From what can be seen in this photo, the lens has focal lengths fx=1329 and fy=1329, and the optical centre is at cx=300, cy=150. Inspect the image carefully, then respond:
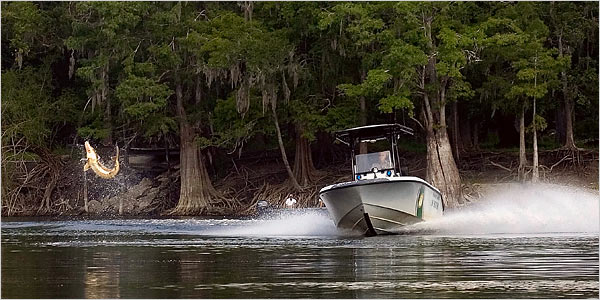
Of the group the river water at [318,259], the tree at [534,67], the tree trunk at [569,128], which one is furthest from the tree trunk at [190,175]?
the tree trunk at [569,128]

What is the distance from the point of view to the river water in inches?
698

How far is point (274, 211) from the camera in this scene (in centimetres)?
4703

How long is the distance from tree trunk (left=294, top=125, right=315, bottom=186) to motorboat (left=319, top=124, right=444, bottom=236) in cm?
1853

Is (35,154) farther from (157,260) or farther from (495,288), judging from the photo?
(495,288)

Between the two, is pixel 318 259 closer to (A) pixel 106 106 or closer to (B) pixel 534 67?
(B) pixel 534 67

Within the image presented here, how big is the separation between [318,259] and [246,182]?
30.8 meters

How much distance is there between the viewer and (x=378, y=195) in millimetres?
30359

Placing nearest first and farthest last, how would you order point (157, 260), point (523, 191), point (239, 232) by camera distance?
point (157, 260)
point (239, 232)
point (523, 191)

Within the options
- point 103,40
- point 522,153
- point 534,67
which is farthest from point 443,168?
point 103,40

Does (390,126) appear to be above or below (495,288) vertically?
above

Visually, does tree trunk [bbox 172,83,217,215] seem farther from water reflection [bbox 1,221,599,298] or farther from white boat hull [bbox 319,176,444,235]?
white boat hull [bbox 319,176,444,235]

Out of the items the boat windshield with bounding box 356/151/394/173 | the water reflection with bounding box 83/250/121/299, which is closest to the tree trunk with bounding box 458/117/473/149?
the boat windshield with bounding box 356/151/394/173

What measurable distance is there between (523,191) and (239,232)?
14.5m

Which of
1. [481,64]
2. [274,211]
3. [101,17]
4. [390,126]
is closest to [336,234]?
[390,126]
